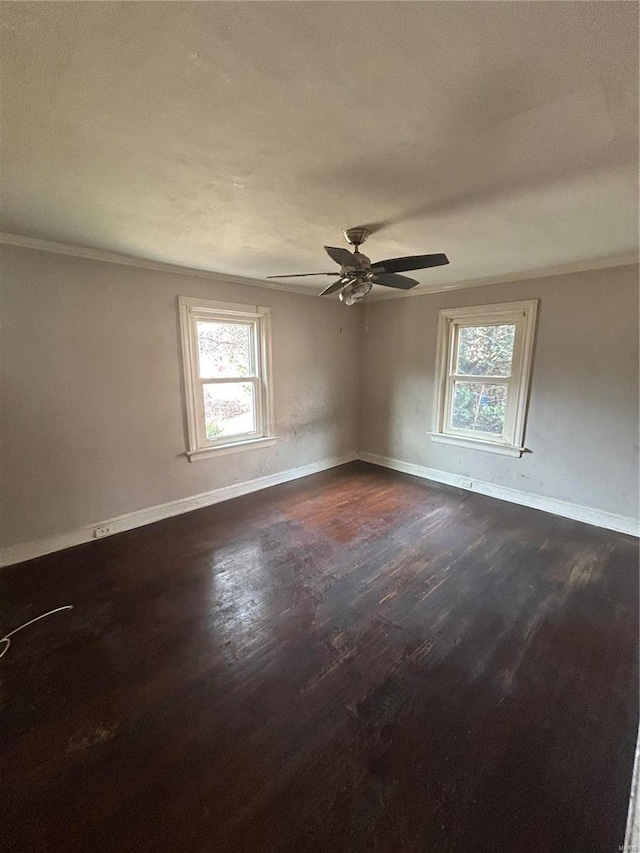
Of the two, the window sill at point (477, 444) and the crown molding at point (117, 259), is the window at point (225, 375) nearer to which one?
the crown molding at point (117, 259)

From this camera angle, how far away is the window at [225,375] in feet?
11.6

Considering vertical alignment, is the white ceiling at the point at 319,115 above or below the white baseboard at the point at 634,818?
above

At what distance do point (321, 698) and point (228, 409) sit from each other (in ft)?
9.61

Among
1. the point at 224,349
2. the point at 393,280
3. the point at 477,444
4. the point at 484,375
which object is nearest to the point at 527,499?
the point at 477,444

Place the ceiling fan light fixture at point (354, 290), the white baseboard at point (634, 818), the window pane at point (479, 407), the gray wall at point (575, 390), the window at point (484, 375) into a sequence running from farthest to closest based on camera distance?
the window pane at point (479, 407)
the window at point (484, 375)
the gray wall at point (575, 390)
the ceiling fan light fixture at point (354, 290)
the white baseboard at point (634, 818)

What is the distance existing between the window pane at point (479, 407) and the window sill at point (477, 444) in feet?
0.45

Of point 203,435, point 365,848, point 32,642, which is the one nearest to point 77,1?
point 365,848

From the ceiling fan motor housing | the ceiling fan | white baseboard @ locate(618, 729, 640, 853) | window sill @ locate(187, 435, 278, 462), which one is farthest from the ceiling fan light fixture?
white baseboard @ locate(618, 729, 640, 853)

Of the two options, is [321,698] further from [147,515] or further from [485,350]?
[485,350]

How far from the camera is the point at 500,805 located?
1.27 m

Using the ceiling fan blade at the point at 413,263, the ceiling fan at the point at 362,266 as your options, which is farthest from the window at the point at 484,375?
the ceiling fan blade at the point at 413,263

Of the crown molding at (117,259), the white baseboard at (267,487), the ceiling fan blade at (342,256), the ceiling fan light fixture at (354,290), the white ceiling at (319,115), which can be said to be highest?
the white ceiling at (319,115)

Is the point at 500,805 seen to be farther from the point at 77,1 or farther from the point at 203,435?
the point at 203,435

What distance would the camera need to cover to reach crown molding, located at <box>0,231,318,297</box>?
8.25 feet
